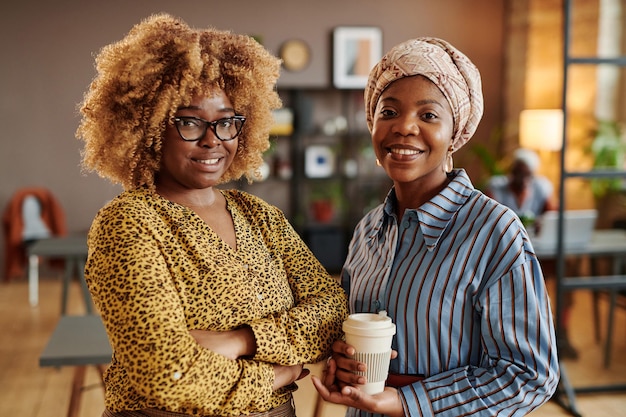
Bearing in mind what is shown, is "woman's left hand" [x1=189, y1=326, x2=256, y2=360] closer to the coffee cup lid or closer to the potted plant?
the coffee cup lid

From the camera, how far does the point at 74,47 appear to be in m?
7.44

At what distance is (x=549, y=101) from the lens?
290 inches

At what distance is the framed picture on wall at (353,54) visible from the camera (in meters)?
7.72

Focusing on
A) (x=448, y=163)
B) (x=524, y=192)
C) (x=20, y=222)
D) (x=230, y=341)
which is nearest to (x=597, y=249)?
(x=524, y=192)

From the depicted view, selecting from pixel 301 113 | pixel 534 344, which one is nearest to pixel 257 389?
pixel 534 344

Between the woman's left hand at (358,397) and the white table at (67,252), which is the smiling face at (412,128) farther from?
the white table at (67,252)

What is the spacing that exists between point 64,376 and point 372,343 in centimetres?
353

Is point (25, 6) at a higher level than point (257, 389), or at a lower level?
higher

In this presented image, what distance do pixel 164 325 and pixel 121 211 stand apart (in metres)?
0.26

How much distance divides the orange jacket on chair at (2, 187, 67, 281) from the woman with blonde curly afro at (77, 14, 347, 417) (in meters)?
5.76

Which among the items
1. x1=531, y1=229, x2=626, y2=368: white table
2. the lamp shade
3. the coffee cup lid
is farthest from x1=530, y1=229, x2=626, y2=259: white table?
the coffee cup lid

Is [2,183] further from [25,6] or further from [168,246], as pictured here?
[168,246]

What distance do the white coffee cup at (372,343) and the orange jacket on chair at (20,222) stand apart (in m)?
6.13

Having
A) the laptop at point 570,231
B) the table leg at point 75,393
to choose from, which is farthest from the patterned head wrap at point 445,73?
the laptop at point 570,231
